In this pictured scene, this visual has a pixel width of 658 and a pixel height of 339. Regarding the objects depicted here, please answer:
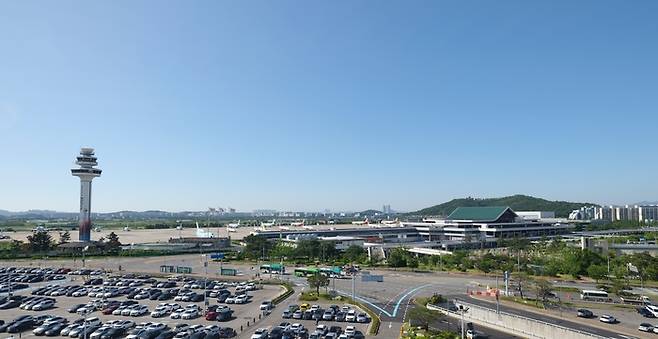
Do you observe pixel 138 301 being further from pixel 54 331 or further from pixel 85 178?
pixel 85 178

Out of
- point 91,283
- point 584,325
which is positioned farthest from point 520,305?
point 91,283

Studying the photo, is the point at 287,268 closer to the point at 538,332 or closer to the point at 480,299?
the point at 480,299

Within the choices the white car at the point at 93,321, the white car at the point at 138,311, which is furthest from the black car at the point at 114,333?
the white car at the point at 138,311

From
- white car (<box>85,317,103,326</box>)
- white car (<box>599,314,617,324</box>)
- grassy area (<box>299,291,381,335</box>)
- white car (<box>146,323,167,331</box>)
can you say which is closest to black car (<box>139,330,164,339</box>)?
white car (<box>146,323,167,331</box>)

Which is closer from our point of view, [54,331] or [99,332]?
[99,332]

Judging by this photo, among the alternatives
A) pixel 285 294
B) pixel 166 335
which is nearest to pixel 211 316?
pixel 166 335

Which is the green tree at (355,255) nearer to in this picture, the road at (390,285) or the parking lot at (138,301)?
the road at (390,285)
